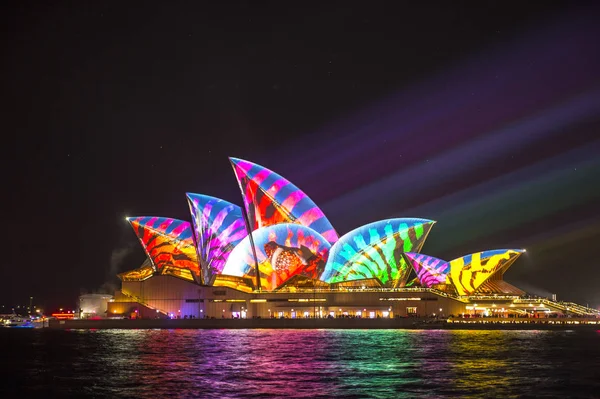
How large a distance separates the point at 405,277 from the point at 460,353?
43.6m

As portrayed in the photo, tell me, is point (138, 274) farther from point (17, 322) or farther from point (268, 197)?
point (17, 322)

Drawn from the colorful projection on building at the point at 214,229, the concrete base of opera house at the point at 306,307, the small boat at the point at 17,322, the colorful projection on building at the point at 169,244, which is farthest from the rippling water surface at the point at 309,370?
the small boat at the point at 17,322

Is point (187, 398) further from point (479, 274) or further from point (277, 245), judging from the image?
point (479, 274)

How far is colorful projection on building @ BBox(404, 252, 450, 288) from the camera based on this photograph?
266 ft

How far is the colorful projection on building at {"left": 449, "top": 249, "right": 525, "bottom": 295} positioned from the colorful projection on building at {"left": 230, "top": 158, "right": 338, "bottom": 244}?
18226 millimetres

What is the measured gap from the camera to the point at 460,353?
42.6m

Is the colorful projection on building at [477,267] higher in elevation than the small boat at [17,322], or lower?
higher

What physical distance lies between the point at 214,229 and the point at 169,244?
8.12m

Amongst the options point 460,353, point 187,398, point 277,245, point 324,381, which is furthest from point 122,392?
point 277,245

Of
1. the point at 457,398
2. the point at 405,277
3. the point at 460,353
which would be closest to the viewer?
the point at 457,398

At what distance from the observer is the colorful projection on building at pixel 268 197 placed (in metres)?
78.8

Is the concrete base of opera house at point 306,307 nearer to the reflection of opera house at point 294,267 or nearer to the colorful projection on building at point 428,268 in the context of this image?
the reflection of opera house at point 294,267

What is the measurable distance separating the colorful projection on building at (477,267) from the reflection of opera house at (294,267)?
4.5 inches

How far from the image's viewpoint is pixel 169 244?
86438 mm
